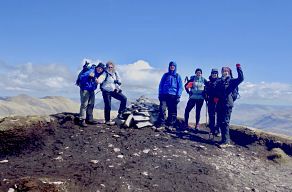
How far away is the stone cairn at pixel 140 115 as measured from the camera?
20.0 m

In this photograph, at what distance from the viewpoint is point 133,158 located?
15734 mm

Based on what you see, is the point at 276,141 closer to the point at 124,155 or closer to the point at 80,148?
the point at 124,155

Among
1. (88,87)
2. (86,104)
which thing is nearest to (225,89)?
(88,87)

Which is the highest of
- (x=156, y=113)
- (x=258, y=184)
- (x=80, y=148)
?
(x=156, y=113)

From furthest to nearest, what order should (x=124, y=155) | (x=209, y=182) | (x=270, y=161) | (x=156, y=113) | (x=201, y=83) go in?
(x=156, y=113) < (x=201, y=83) < (x=270, y=161) < (x=124, y=155) < (x=209, y=182)

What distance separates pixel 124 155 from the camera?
15938mm

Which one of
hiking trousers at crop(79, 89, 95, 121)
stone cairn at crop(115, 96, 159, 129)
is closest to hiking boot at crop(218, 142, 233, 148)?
stone cairn at crop(115, 96, 159, 129)

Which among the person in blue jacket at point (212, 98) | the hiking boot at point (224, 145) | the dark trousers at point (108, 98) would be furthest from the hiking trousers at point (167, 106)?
the hiking boot at point (224, 145)

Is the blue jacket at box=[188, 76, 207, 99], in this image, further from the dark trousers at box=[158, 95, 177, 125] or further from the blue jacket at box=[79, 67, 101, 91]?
the blue jacket at box=[79, 67, 101, 91]

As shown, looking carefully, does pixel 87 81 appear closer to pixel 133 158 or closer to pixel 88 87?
pixel 88 87

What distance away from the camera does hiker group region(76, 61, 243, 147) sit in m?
18.2

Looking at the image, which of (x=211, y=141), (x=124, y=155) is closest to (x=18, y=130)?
(x=124, y=155)

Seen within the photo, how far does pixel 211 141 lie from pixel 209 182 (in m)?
5.47

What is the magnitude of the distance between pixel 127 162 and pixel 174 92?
6.14 metres
